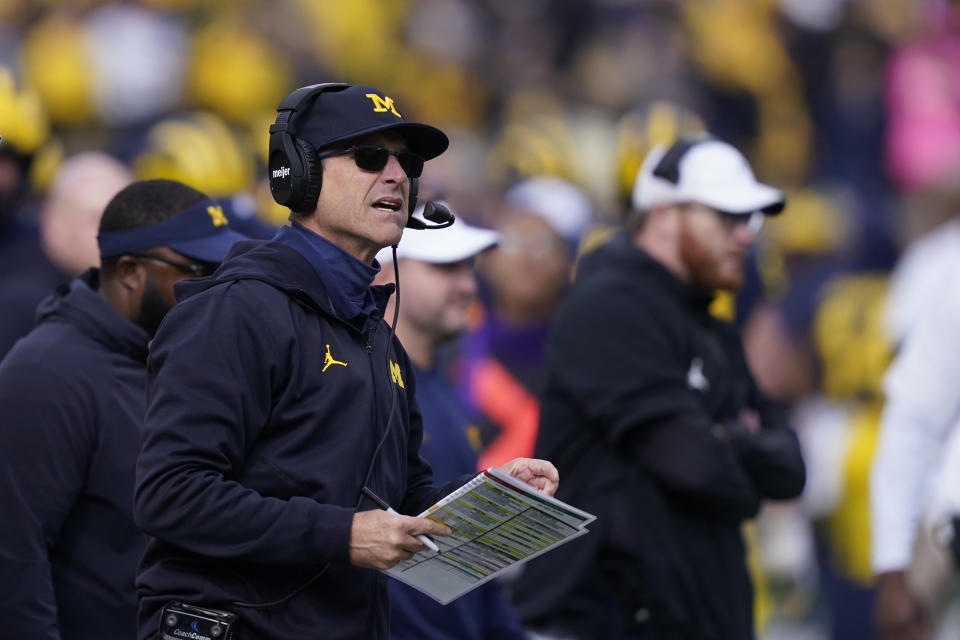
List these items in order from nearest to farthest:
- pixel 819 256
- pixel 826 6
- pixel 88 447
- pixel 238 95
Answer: pixel 88 447 → pixel 819 256 → pixel 238 95 → pixel 826 6

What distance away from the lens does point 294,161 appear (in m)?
3.10

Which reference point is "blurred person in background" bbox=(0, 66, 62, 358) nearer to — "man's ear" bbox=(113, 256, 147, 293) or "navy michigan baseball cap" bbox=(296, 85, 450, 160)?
"man's ear" bbox=(113, 256, 147, 293)

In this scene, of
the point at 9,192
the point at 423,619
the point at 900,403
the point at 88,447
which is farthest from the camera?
the point at 9,192

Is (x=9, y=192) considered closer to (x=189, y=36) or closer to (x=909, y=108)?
(x=189, y=36)

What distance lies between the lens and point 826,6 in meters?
13.9

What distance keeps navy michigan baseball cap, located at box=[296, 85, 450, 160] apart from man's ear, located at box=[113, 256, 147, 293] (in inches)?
36.8

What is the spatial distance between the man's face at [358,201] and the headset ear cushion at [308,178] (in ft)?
0.06

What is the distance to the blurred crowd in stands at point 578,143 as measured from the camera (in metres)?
6.87

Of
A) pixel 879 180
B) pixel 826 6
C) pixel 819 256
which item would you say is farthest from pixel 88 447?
pixel 826 6

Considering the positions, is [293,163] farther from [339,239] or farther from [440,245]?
[440,245]

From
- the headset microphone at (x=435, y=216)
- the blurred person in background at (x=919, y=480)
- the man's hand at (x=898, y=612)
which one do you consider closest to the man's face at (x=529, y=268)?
the blurred person in background at (x=919, y=480)

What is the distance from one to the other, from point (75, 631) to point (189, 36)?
9807 mm

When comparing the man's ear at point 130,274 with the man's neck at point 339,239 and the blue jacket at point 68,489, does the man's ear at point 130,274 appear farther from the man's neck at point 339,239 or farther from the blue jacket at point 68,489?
the man's neck at point 339,239

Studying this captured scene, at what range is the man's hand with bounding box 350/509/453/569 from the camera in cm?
282
